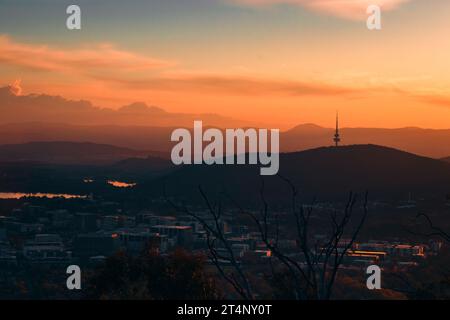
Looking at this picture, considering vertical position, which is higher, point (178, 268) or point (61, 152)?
point (61, 152)

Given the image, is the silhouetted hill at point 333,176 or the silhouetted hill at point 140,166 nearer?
the silhouetted hill at point 333,176

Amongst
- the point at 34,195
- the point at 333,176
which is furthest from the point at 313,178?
the point at 34,195

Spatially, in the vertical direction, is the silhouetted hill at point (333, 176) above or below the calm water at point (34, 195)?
above

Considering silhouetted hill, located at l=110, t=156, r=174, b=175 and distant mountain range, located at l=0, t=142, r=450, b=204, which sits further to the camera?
silhouetted hill, located at l=110, t=156, r=174, b=175

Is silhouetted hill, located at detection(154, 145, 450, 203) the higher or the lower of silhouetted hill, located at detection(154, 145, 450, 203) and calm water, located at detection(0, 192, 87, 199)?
the higher

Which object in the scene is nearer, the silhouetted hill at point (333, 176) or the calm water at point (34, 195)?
the silhouetted hill at point (333, 176)
